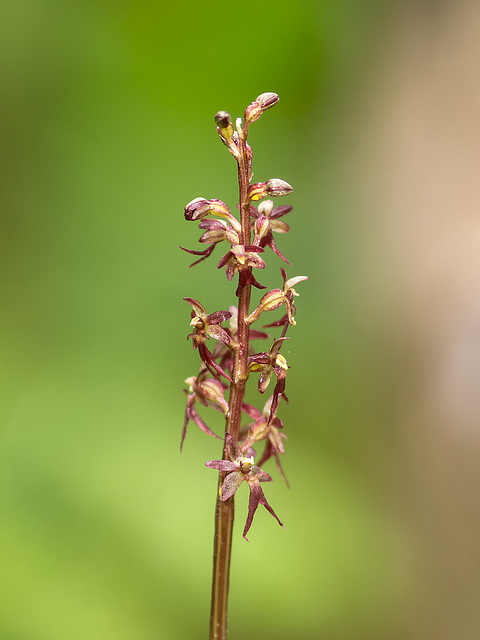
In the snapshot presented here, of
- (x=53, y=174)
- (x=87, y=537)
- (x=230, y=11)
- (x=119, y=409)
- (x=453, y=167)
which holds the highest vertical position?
(x=230, y=11)

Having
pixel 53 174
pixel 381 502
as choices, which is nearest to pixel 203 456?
pixel 381 502

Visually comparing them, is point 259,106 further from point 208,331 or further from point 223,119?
point 208,331

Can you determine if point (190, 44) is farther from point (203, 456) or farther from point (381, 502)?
point (381, 502)

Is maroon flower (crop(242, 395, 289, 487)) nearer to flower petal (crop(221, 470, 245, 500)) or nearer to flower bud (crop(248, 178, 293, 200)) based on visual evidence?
flower petal (crop(221, 470, 245, 500))

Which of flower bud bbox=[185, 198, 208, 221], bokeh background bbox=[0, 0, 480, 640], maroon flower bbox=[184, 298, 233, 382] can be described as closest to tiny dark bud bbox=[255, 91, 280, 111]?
flower bud bbox=[185, 198, 208, 221]

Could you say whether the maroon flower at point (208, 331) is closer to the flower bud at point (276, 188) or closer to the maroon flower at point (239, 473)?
the maroon flower at point (239, 473)

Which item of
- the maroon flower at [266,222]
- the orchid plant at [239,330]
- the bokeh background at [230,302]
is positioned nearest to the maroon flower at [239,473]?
the orchid plant at [239,330]

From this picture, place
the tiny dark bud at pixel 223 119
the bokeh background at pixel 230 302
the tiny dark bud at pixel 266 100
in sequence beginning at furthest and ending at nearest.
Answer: the bokeh background at pixel 230 302
the tiny dark bud at pixel 266 100
the tiny dark bud at pixel 223 119
